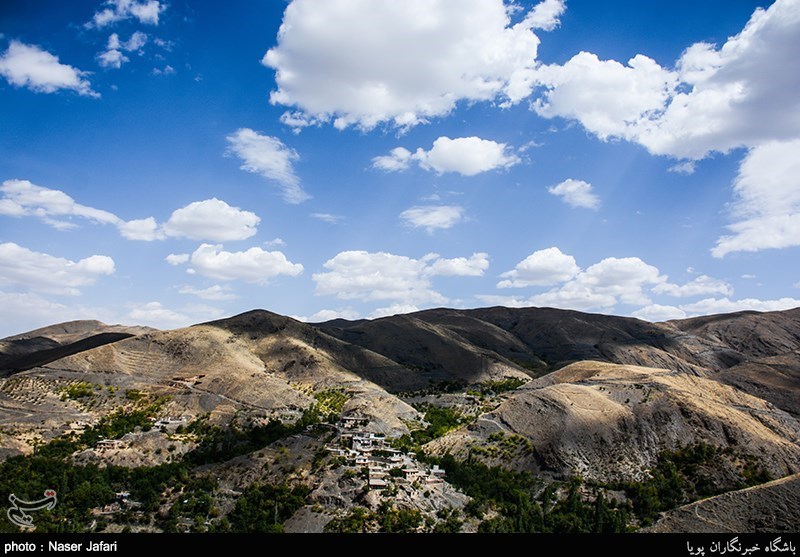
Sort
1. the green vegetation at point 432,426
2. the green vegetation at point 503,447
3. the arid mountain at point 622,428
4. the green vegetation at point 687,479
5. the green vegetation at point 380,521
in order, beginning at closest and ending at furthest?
the green vegetation at point 380,521 → the green vegetation at point 687,479 → the arid mountain at point 622,428 → the green vegetation at point 503,447 → the green vegetation at point 432,426

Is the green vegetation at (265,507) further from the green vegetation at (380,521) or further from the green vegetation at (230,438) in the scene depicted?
the green vegetation at (230,438)

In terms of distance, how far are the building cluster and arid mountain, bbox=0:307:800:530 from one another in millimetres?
2532

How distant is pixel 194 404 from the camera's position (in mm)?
96188

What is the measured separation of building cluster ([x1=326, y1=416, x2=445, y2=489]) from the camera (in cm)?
6556

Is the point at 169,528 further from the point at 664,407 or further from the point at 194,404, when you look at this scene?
the point at 664,407

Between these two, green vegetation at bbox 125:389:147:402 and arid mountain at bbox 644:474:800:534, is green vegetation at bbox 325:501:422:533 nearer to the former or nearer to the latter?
arid mountain at bbox 644:474:800:534

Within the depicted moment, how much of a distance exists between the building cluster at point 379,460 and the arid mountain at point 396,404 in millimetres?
2532

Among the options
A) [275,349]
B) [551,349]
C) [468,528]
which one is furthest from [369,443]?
[551,349]

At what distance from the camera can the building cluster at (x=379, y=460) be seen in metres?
65.6

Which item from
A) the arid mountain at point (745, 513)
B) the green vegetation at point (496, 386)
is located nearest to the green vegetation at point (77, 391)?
the green vegetation at point (496, 386)

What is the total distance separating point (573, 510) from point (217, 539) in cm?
5697

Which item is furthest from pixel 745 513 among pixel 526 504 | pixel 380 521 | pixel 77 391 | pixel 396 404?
pixel 77 391

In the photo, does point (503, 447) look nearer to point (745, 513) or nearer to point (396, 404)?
point (396, 404)

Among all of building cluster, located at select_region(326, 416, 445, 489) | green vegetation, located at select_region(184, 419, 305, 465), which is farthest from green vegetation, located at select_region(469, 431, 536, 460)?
green vegetation, located at select_region(184, 419, 305, 465)
